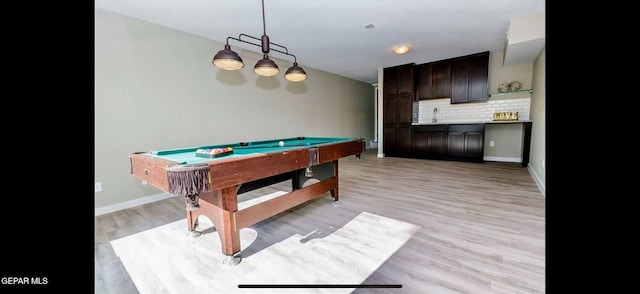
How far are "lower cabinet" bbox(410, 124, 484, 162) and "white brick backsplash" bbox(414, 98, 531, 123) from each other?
0.50 meters

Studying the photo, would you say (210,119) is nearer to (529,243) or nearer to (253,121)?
(253,121)

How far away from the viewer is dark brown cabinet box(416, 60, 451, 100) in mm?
5133

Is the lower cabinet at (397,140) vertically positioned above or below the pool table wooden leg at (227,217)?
above

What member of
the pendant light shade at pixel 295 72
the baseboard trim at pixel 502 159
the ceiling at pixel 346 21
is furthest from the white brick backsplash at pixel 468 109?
the pendant light shade at pixel 295 72

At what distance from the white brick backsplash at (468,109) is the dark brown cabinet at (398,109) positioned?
0.44 metres

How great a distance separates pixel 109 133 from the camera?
2600 millimetres

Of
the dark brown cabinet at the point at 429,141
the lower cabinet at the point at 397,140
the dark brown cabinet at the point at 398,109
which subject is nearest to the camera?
the dark brown cabinet at the point at 429,141

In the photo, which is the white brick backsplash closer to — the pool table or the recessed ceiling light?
the recessed ceiling light

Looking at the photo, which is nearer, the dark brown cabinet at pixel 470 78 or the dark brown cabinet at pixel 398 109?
the dark brown cabinet at pixel 470 78

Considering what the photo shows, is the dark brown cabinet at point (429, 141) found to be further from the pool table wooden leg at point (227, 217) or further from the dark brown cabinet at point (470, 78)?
the pool table wooden leg at point (227, 217)

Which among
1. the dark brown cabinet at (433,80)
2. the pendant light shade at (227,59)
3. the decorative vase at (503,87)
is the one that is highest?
the dark brown cabinet at (433,80)

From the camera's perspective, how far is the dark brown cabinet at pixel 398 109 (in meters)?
5.50
